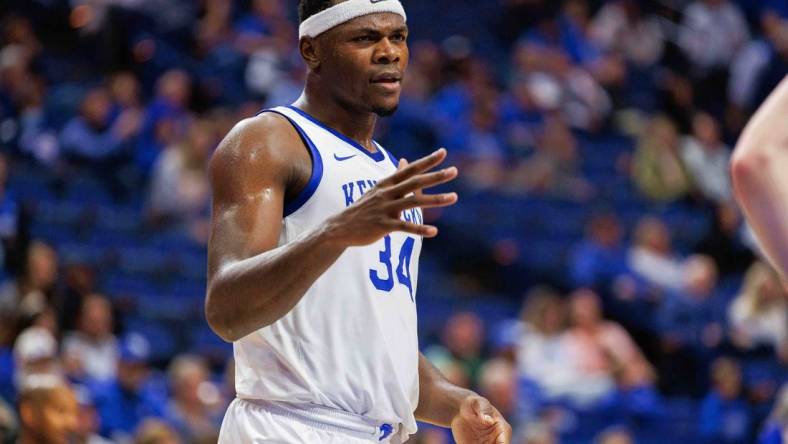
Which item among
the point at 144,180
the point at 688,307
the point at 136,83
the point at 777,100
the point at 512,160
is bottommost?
the point at 688,307

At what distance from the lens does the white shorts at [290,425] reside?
3771 mm

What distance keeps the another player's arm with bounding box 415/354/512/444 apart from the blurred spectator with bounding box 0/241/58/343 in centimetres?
641

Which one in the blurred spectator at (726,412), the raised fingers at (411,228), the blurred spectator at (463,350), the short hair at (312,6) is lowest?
the blurred spectator at (726,412)

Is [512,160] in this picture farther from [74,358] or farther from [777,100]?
[777,100]

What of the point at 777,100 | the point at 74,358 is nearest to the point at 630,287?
the point at 74,358

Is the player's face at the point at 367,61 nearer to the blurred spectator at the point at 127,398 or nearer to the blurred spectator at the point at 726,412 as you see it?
the blurred spectator at the point at 127,398

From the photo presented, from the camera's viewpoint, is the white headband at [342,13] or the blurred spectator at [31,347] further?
the blurred spectator at [31,347]

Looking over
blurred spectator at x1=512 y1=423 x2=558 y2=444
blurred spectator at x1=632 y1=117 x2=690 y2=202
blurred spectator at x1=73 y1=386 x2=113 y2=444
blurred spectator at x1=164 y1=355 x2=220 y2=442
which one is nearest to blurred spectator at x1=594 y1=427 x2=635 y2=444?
blurred spectator at x1=512 y1=423 x2=558 y2=444

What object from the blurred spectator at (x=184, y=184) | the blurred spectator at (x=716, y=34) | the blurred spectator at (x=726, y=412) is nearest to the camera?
the blurred spectator at (x=726, y=412)

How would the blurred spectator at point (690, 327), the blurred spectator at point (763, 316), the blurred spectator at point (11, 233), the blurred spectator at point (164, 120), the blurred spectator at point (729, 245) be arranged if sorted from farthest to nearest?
the blurred spectator at point (729, 245), the blurred spectator at point (164, 120), the blurred spectator at point (690, 327), the blurred spectator at point (763, 316), the blurred spectator at point (11, 233)

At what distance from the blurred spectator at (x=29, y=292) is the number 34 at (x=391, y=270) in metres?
6.58

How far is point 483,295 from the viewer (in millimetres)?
14297

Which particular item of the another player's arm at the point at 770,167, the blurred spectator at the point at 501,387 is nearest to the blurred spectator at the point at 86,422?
the blurred spectator at the point at 501,387

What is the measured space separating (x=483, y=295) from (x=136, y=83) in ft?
15.5
